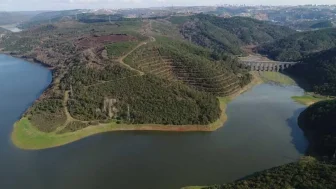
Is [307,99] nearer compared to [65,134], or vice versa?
[65,134]

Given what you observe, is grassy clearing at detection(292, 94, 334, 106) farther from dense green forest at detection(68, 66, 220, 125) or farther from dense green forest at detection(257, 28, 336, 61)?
dense green forest at detection(257, 28, 336, 61)

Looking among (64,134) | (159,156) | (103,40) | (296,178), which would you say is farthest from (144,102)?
(103,40)

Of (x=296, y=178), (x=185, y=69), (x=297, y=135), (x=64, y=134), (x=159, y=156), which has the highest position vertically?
(x=185, y=69)

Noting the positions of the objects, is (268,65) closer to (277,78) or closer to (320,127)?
(277,78)

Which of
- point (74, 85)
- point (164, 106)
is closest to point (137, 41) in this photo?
point (74, 85)

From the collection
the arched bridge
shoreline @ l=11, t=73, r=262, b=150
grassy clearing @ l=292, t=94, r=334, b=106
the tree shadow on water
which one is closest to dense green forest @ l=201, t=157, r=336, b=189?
the tree shadow on water

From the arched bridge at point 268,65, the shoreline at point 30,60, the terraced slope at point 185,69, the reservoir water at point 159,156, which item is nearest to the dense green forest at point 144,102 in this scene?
the reservoir water at point 159,156

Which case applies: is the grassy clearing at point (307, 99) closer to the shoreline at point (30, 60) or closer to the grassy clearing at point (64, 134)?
the grassy clearing at point (64, 134)

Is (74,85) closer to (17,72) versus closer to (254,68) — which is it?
(17,72)
